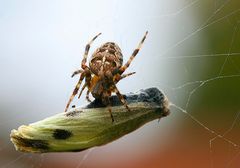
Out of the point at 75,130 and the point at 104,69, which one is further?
the point at 104,69

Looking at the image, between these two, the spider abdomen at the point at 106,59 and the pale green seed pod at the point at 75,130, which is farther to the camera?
the spider abdomen at the point at 106,59

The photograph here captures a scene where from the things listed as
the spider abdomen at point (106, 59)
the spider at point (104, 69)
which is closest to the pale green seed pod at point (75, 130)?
the spider at point (104, 69)

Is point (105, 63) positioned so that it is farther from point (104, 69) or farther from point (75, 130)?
point (75, 130)

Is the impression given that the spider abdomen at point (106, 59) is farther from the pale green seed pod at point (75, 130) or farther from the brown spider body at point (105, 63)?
the pale green seed pod at point (75, 130)

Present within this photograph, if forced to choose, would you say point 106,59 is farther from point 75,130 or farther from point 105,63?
point 75,130

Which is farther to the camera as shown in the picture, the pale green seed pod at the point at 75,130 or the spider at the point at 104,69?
the spider at the point at 104,69

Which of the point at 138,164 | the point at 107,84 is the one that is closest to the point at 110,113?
the point at 107,84

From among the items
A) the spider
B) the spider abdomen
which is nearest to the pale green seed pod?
the spider

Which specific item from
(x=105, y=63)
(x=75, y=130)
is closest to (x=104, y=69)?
(x=105, y=63)
